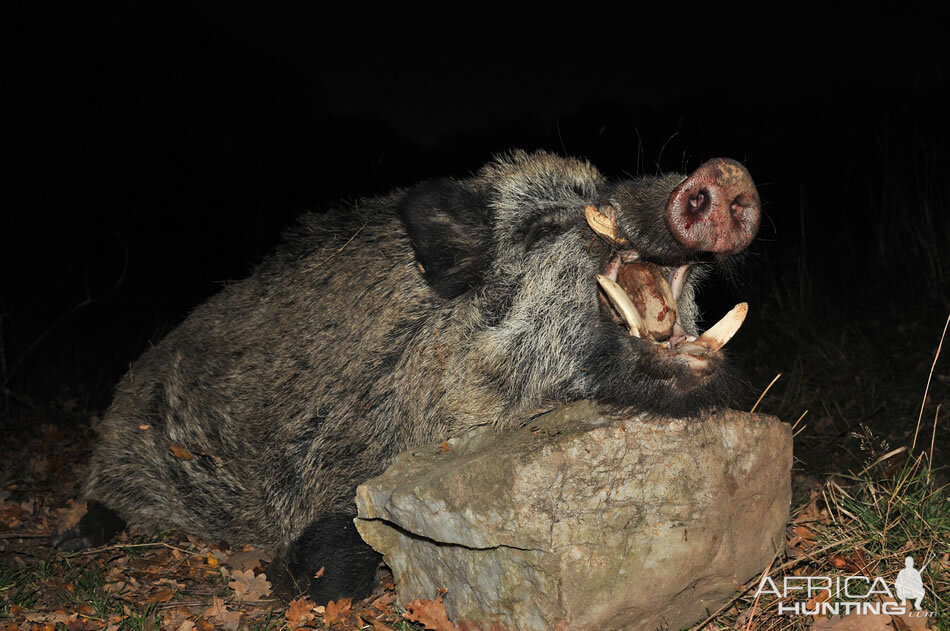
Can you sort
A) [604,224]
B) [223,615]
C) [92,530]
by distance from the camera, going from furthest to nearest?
[92,530]
[223,615]
[604,224]

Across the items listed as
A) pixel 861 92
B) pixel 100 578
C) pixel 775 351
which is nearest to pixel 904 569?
pixel 100 578

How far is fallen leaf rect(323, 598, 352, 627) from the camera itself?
11.3 ft

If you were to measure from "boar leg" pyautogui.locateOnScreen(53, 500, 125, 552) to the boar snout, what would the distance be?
11.5 ft

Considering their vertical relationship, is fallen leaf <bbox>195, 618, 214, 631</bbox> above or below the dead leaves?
above

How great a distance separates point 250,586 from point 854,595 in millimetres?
2516

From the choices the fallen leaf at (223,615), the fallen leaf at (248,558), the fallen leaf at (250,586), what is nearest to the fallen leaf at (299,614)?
the fallen leaf at (223,615)

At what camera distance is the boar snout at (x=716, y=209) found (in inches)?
114

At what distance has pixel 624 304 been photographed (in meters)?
3.03

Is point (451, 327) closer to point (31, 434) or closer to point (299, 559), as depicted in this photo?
point (299, 559)

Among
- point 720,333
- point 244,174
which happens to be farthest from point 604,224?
point 244,174

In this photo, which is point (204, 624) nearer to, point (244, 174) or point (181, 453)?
point (181, 453)

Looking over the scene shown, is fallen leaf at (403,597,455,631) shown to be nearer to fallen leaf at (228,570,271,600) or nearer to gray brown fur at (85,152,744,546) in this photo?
gray brown fur at (85,152,744,546)

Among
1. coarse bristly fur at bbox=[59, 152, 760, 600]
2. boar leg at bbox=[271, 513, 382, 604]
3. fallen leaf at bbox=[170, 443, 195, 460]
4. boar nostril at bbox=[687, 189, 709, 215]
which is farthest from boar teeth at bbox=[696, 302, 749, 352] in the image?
fallen leaf at bbox=[170, 443, 195, 460]

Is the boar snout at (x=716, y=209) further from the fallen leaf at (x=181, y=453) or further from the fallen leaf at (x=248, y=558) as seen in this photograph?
the fallen leaf at (x=181, y=453)
